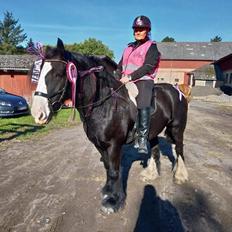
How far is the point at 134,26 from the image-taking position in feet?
14.5

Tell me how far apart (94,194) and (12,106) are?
9.51 m

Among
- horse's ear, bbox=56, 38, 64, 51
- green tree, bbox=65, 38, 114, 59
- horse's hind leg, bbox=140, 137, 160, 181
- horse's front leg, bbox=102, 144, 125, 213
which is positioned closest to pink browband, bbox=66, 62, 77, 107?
horse's ear, bbox=56, 38, 64, 51

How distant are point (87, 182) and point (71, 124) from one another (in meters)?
6.81

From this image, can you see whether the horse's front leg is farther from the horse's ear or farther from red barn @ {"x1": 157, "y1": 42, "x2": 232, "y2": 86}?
red barn @ {"x1": 157, "y1": 42, "x2": 232, "y2": 86}

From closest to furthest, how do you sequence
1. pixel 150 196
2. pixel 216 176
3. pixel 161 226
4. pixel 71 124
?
pixel 161 226 → pixel 150 196 → pixel 216 176 → pixel 71 124

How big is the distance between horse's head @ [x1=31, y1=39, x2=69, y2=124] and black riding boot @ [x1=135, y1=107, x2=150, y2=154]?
145 cm

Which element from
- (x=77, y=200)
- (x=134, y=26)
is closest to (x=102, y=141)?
(x=77, y=200)

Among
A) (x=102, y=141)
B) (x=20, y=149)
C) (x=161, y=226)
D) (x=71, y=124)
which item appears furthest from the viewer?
(x=71, y=124)

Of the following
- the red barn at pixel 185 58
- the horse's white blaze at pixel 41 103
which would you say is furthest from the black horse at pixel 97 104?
the red barn at pixel 185 58

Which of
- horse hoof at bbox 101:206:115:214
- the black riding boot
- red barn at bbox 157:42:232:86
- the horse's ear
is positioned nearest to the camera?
the horse's ear

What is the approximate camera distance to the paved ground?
12.6ft

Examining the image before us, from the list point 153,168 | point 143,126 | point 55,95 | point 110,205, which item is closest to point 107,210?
point 110,205

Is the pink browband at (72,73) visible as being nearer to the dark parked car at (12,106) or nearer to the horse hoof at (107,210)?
the horse hoof at (107,210)

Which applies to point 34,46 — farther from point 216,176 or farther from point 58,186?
point 216,176
